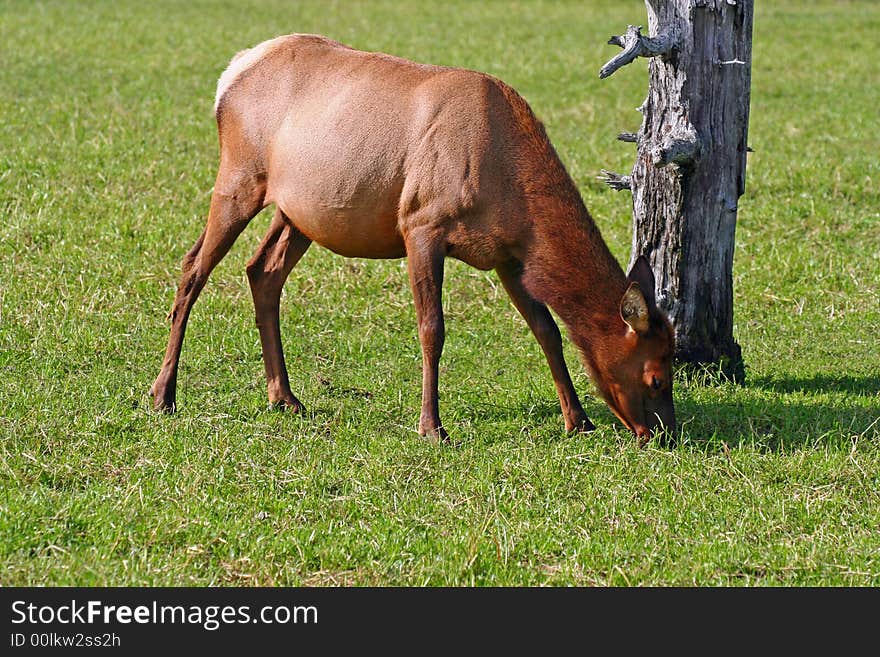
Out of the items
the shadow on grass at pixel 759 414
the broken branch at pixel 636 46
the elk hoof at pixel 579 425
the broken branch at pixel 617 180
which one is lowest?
the shadow on grass at pixel 759 414

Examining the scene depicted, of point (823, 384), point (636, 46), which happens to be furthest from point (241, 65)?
point (823, 384)

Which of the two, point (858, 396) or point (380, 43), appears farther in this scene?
point (380, 43)

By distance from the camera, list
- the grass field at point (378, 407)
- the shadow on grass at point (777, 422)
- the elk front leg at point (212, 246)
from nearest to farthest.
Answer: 1. the grass field at point (378, 407)
2. the shadow on grass at point (777, 422)
3. the elk front leg at point (212, 246)

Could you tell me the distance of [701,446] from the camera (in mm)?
7141

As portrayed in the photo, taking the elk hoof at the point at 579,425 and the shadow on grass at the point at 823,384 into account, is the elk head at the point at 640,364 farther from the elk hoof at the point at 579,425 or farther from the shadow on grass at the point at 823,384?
the shadow on grass at the point at 823,384

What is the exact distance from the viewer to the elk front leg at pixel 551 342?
7.41 m

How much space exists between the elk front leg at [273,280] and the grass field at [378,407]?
246 mm

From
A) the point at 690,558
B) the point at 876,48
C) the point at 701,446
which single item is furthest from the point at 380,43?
the point at 690,558

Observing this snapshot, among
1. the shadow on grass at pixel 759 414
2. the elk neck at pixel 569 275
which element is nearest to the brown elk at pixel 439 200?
the elk neck at pixel 569 275

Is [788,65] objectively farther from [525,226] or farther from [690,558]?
[690,558]

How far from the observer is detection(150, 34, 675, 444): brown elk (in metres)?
6.99

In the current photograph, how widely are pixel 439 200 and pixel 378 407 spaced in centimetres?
149

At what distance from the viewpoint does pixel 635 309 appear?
682 centimetres

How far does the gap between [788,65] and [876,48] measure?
2251mm
